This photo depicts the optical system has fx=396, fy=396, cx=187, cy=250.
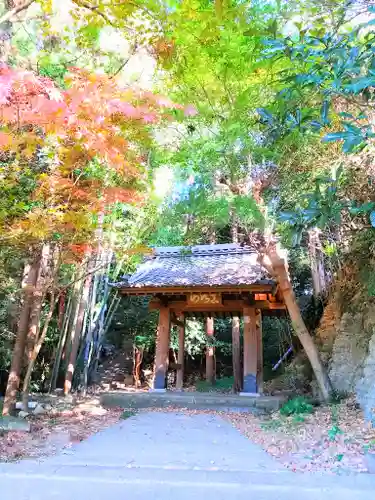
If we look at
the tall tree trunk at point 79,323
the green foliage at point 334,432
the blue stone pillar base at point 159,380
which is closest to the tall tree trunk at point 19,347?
the tall tree trunk at point 79,323

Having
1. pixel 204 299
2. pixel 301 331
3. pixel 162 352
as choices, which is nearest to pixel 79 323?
pixel 162 352

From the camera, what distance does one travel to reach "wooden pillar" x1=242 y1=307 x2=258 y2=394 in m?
7.73

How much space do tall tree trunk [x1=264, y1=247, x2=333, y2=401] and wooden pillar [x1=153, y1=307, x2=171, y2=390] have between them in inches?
128

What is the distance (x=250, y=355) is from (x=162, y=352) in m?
1.93

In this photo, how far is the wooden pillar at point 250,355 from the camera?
7.73 meters

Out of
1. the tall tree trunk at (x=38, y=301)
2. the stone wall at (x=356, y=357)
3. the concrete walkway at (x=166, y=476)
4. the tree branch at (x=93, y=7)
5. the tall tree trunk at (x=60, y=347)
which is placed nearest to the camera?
the concrete walkway at (x=166, y=476)

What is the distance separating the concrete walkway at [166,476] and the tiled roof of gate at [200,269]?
11.8 ft

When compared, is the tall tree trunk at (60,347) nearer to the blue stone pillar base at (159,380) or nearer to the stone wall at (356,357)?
the blue stone pillar base at (159,380)

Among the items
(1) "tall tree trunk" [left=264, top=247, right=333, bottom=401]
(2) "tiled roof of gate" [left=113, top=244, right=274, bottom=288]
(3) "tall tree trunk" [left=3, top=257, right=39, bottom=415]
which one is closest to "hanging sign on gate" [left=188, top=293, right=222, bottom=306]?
(2) "tiled roof of gate" [left=113, top=244, right=274, bottom=288]

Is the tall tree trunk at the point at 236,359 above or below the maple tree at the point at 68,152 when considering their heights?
below

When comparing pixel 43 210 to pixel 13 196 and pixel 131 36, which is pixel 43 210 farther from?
pixel 131 36

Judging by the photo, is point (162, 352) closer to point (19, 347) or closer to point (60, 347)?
point (60, 347)

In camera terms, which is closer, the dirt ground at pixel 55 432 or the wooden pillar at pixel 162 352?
the dirt ground at pixel 55 432

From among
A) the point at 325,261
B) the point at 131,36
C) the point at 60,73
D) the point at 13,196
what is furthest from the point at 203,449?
the point at 325,261
